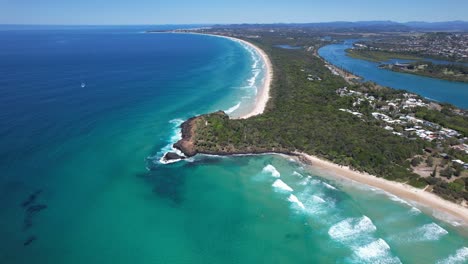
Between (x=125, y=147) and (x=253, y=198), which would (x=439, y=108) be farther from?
(x=125, y=147)

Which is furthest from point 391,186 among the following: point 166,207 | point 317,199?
point 166,207

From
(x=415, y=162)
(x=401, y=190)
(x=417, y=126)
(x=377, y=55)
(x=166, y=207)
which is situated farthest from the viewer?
(x=377, y=55)

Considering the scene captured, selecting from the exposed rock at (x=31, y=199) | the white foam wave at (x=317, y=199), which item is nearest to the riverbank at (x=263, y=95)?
the white foam wave at (x=317, y=199)

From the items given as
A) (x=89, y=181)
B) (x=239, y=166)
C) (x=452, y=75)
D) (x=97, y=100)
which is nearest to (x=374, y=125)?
(x=239, y=166)

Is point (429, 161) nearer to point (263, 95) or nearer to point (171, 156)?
point (171, 156)

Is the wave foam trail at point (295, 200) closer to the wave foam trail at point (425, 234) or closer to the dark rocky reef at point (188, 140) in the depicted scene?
the wave foam trail at point (425, 234)

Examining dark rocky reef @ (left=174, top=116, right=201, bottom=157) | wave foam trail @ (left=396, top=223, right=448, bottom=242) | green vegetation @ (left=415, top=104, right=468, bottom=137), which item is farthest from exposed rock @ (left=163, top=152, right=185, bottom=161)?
A: green vegetation @ (left=415, top=104, right=468, bottom=137)

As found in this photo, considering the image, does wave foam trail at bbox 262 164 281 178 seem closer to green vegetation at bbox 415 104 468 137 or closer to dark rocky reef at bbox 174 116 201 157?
dark rocky reef at bbox 174 116 201 157
